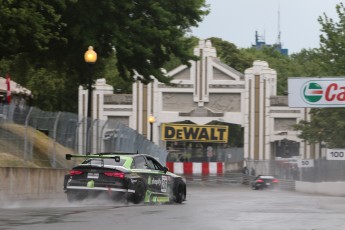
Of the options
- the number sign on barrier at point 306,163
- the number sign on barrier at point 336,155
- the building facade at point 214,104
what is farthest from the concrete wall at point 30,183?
the building facade at point 214,104

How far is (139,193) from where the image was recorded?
20.4 metres

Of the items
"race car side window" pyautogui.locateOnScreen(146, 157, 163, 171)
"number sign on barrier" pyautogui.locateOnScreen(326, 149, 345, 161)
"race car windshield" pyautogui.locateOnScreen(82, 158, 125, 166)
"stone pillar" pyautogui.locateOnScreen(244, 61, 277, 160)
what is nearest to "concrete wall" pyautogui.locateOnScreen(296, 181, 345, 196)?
"number sign on barrier" pyautogui.locateOnScreen(326, 149, 345, 161)

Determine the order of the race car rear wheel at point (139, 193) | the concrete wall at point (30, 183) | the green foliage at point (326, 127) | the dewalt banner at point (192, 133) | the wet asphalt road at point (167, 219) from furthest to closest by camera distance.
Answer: the dewalt banner at point (192, 133), the green foliage at point (326, 127), the concrete wall at point (30, 183), the race car rear wheel at point (139, 193), the wet asphalt road at point (167, 219)

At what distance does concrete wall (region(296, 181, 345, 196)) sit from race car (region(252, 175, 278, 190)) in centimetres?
468

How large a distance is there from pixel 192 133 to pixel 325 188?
29.3m

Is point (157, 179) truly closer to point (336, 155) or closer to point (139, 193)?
point (139, 193)

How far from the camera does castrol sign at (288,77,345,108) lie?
4691 cm

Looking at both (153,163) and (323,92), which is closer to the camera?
(153,163)

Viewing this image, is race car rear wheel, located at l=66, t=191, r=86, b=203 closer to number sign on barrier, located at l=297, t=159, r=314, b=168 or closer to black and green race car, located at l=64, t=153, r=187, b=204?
black and green race car, located at l=64, t=153, r=187, b=204

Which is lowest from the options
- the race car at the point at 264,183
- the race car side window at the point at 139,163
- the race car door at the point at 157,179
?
the race car at the point at 264,183

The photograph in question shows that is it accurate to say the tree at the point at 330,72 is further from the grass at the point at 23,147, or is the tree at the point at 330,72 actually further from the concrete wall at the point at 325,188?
the grass at the point at 23,147

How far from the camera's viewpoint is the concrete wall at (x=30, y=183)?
22.3 metres

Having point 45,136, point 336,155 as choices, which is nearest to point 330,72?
point 336,155

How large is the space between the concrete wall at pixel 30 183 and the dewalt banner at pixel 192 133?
151ft
